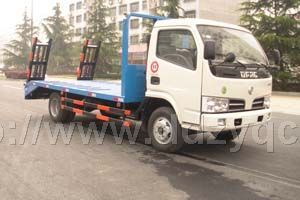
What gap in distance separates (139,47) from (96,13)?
4207 cm

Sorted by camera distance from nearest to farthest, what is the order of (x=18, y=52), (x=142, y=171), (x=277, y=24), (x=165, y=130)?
(x=142, y=171) < (x=165, y=130) < (x=277, y=24) < (x=18, y=52)

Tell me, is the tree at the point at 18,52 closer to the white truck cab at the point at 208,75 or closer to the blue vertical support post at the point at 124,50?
the blue vertical support post at the point at 124,50

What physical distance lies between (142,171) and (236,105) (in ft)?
6.56

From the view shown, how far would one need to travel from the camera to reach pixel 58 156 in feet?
23.5

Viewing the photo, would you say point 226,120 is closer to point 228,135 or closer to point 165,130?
point 165,130

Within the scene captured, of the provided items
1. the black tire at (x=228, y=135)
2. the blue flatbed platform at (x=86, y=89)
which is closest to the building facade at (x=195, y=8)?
the blue flatbed platform at (x=86, y=89)

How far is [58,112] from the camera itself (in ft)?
35.1

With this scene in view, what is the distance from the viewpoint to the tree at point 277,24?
79.7 feet

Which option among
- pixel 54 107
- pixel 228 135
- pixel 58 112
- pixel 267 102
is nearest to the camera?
pixel 267 102

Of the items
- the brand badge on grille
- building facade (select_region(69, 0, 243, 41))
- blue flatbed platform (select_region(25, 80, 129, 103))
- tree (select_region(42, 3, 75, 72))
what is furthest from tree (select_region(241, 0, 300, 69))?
tree (select_region(42, 3, 75, 72))

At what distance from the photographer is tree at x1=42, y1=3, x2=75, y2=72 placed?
193ft

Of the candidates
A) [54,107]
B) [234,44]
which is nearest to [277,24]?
[54,107]

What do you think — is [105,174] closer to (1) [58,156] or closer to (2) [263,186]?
(1) [58,156]

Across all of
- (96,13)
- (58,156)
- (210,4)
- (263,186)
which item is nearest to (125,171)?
(58,156)
